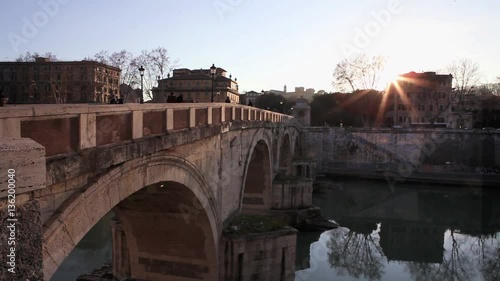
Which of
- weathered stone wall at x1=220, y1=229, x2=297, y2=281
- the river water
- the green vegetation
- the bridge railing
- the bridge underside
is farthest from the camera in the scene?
the river water

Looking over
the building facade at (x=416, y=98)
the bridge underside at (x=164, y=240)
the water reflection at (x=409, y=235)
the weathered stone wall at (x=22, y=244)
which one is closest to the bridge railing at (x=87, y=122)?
the weathered stone wall at (x=22, y=244)

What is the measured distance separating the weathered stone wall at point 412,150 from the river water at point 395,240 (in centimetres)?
519

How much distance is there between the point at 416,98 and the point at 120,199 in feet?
158

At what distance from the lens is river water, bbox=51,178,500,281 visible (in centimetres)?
1545

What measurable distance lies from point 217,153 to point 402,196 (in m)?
21.8

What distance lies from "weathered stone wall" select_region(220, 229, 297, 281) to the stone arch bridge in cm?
3

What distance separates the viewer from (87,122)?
13.9 feet

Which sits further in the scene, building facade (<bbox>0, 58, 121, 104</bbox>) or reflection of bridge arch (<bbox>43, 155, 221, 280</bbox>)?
building facade (<bbox>0, 58, 121, 104</bbox>)

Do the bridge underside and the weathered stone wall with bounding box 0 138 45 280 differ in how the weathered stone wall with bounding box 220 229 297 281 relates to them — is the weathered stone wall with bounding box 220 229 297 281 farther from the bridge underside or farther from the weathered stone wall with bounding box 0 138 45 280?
the weathered stone wall with bounding box 0 138 45 280

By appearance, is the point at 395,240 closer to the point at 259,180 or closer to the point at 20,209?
the point at 259,180

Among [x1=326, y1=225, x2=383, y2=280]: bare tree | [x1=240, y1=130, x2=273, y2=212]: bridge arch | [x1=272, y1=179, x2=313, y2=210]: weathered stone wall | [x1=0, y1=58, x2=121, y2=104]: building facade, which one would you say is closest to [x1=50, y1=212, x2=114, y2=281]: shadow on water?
[x1=240, y1=130, x2=273, y2=212]: bridge arch

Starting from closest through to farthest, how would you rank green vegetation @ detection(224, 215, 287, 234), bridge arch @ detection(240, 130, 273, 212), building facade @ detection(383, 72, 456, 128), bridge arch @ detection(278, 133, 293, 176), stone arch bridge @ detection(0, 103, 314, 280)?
stone arch bridge @ detection(0, 103, 314, 280), green vegetation @ detection(224, 215, 287, 234), bridge arch @ detection(240, 130, 273, 212), bridge arch @ detection(278, 133, 293, 176), building facade @ detection(383, 72, 456, 128)

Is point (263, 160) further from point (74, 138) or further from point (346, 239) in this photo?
point (74, 138)

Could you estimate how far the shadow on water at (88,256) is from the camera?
13.3 meters
